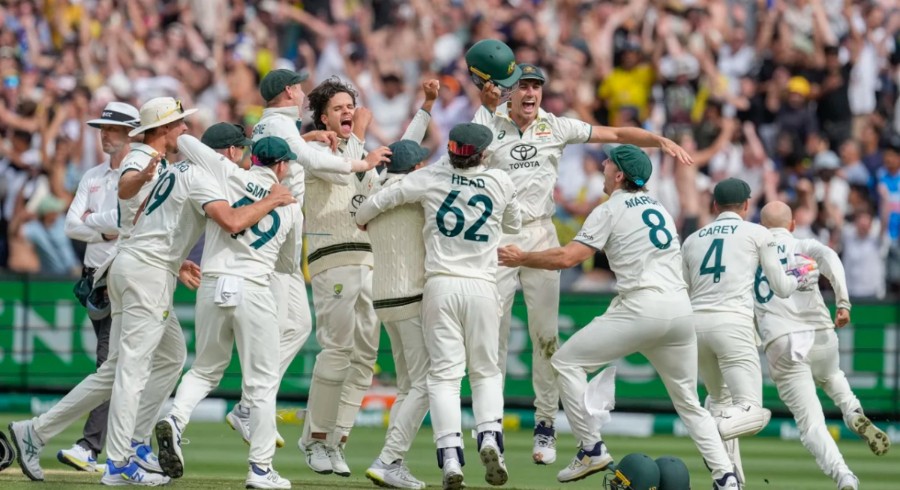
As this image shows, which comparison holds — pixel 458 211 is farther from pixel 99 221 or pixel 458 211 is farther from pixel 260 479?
pixel 99 221

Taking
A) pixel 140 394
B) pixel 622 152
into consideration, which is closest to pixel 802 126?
pixel 622 152

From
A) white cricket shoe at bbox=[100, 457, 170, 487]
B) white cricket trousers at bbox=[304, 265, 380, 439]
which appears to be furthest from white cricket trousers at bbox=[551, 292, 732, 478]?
white cricket shoe at bbox=[100, 457, 170, 487]

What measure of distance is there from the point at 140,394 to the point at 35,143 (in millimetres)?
10602

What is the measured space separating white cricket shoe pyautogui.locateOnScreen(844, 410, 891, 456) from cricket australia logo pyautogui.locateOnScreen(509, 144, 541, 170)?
3.24 meters

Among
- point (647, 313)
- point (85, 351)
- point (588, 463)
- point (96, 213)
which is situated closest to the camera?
point (647, 313)

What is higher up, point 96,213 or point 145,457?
point 96,213

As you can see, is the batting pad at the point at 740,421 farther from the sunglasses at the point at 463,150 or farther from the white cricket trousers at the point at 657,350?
the sunglasses at the point at 463,150

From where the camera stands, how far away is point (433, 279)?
11211 mm

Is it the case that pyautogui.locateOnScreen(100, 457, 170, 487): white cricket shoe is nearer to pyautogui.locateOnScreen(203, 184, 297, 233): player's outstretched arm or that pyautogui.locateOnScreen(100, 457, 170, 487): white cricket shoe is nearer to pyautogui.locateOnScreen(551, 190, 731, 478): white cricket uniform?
pyautogui.locateOnScreen(203, 184, 297, 233): player's outstretched arm

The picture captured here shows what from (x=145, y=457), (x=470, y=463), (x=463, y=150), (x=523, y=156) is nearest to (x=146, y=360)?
(x=145, y=457)

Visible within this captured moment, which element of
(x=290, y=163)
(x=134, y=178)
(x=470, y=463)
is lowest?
(x=470, y=463)

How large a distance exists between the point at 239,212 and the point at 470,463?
4.32 metres

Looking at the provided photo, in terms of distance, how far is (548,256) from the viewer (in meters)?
11.4

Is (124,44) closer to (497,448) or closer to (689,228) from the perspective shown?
(689,228)
